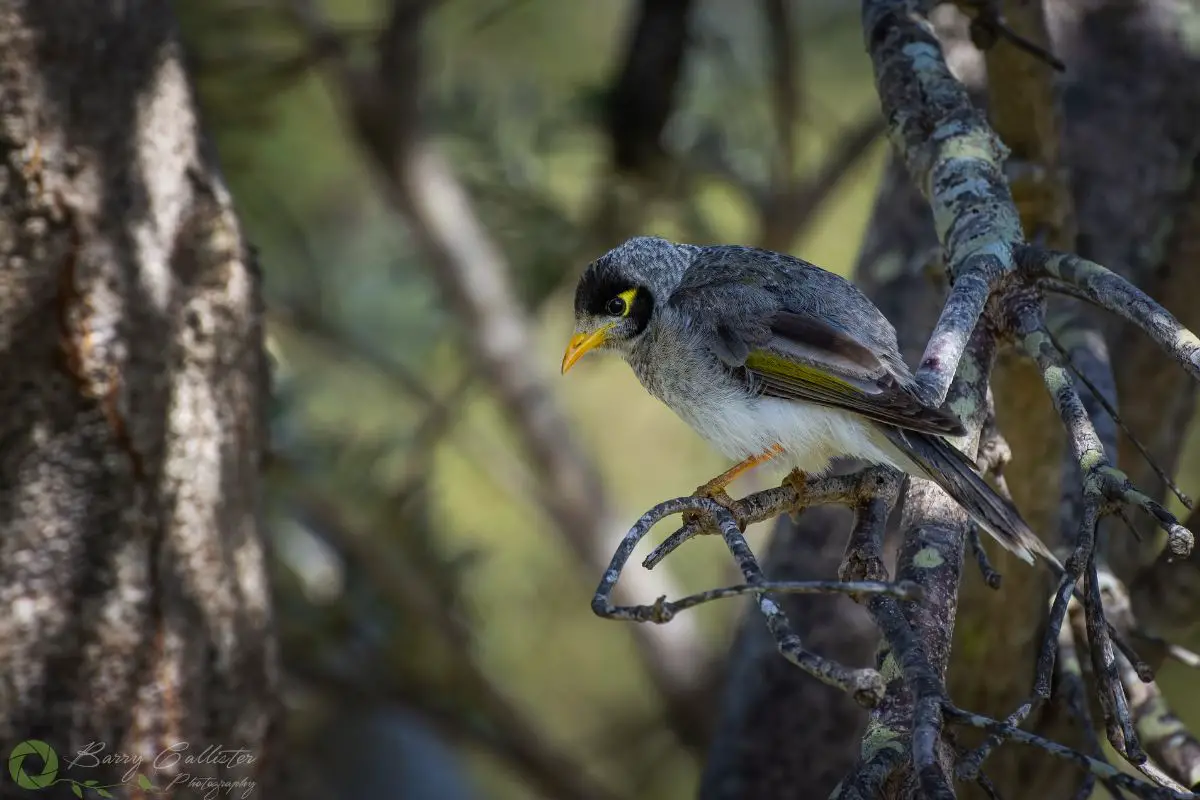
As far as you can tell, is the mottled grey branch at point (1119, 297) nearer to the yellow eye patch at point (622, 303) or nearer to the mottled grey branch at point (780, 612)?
the mottled grey branch at point (780, 612)

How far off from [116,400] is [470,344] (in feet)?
10.2

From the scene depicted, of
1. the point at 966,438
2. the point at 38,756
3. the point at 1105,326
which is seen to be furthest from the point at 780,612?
the point at 1105,326

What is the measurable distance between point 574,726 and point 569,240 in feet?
12.6

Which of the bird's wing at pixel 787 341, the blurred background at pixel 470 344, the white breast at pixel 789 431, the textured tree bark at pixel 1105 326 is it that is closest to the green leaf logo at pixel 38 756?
the blurred background at pixel 470 344

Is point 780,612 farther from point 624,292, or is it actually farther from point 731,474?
point 624,292

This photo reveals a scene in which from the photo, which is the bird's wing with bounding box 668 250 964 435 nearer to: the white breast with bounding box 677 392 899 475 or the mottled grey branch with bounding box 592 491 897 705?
the white breast with bounding box 677 392 899 475

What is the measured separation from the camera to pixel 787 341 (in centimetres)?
323

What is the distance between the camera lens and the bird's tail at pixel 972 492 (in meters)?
2.57

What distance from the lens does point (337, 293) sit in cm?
826

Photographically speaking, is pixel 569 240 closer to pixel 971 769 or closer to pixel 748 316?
pixel 748 316

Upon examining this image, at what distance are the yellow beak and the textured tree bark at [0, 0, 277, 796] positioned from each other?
92 cm

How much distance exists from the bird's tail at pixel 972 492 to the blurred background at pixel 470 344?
2.41 meters

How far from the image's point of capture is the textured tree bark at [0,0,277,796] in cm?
320

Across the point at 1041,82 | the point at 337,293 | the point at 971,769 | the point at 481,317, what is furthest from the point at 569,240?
the point at 971,769
